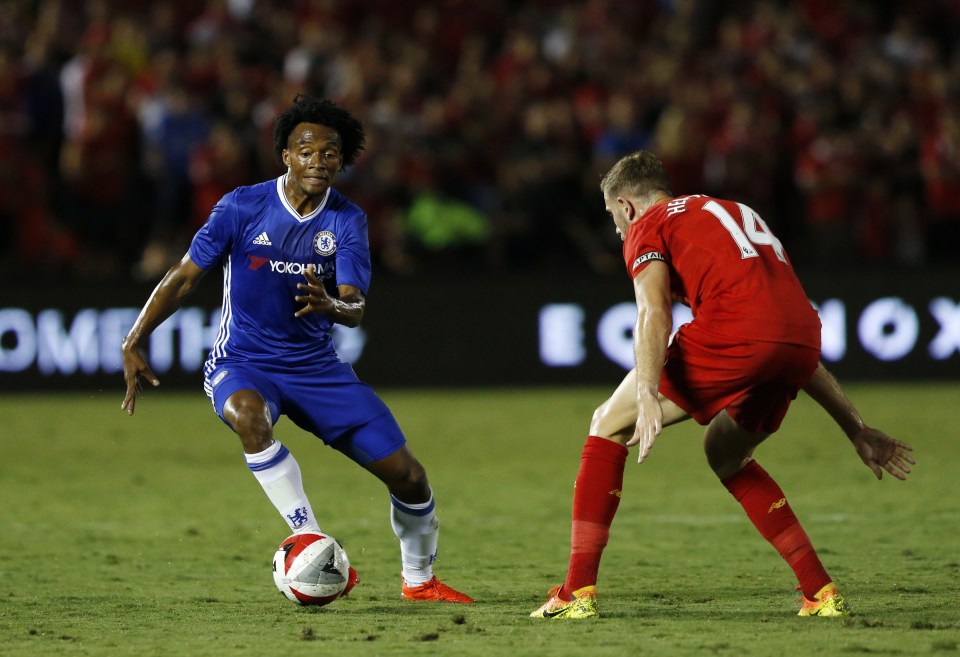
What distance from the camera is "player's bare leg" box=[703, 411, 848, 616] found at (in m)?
5.32

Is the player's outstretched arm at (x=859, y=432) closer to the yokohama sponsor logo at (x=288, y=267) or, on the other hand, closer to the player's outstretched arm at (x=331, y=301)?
the player's outstretched arm at (x=331, y=301)

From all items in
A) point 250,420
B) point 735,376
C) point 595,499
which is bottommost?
point 595,499

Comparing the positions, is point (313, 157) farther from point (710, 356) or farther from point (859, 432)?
point (859, 432)

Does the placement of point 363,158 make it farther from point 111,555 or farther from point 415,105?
point 111,555

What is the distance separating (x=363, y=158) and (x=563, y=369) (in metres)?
2.94

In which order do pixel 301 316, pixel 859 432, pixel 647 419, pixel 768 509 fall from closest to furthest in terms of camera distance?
pixel 647 419 < pixel 768 509 < pixel 859 432 < pixel 301 316

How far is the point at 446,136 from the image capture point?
15328 millimetres

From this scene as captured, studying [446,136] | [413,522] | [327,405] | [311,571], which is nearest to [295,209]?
[327,405]

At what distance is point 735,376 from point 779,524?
63 cm

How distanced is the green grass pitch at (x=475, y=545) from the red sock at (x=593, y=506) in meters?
0.22

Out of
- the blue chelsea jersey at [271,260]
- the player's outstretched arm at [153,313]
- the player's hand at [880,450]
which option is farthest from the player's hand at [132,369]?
the player's hand at [880,450]

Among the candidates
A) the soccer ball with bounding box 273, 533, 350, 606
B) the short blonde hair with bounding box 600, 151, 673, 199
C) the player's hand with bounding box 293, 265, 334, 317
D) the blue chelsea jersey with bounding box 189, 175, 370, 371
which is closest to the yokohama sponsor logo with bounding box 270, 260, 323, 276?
the blue chelsea jersey with bounding box 189, 175, 370, 371

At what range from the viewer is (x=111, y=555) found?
23.1ft

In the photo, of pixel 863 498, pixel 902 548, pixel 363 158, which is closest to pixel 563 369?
pixel 363 158
